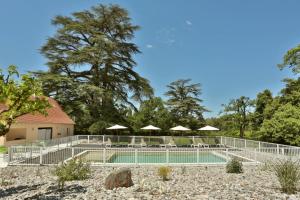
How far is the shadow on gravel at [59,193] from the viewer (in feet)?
25.5

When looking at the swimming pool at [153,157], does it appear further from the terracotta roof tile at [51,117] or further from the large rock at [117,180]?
the terracotta roof tile at [51,117]

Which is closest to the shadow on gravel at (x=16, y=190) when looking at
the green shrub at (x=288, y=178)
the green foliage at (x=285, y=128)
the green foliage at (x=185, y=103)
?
the green shrub at (x=288, y=178)

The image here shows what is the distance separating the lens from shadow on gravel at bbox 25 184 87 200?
25.5ft

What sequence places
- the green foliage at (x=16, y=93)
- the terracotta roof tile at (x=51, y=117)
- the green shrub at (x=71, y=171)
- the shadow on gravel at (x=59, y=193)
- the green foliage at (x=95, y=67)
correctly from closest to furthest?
the shadow on gravel at (x=59, y=193)
the green foliage at (x=16, y=93)
the green shrub at (x=71, y=171)
the terracotta roof tile at (x=51, y=117)
the green foliage at (x=95, y=67)

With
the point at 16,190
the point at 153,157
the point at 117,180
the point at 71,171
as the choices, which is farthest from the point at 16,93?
the point at 153,157

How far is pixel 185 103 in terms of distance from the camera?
4412cm

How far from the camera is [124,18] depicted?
→ 118 ft

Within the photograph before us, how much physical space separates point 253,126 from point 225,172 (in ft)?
89.7

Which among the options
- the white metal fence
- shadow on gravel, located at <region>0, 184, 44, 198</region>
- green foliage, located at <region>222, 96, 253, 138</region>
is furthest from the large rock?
green foliage, located at <region>222, 96, 253, 138</region>

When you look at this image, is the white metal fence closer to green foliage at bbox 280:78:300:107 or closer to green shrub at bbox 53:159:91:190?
green shrub at bbox 53:159:91:190

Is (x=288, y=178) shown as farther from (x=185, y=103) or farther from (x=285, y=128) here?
(x=185, y=103)

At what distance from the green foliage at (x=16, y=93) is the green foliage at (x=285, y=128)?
18.3 meters

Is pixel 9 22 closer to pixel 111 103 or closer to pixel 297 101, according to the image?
pixel 111 103

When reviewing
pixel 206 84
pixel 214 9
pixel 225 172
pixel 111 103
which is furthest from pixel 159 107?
pixel 225 172
